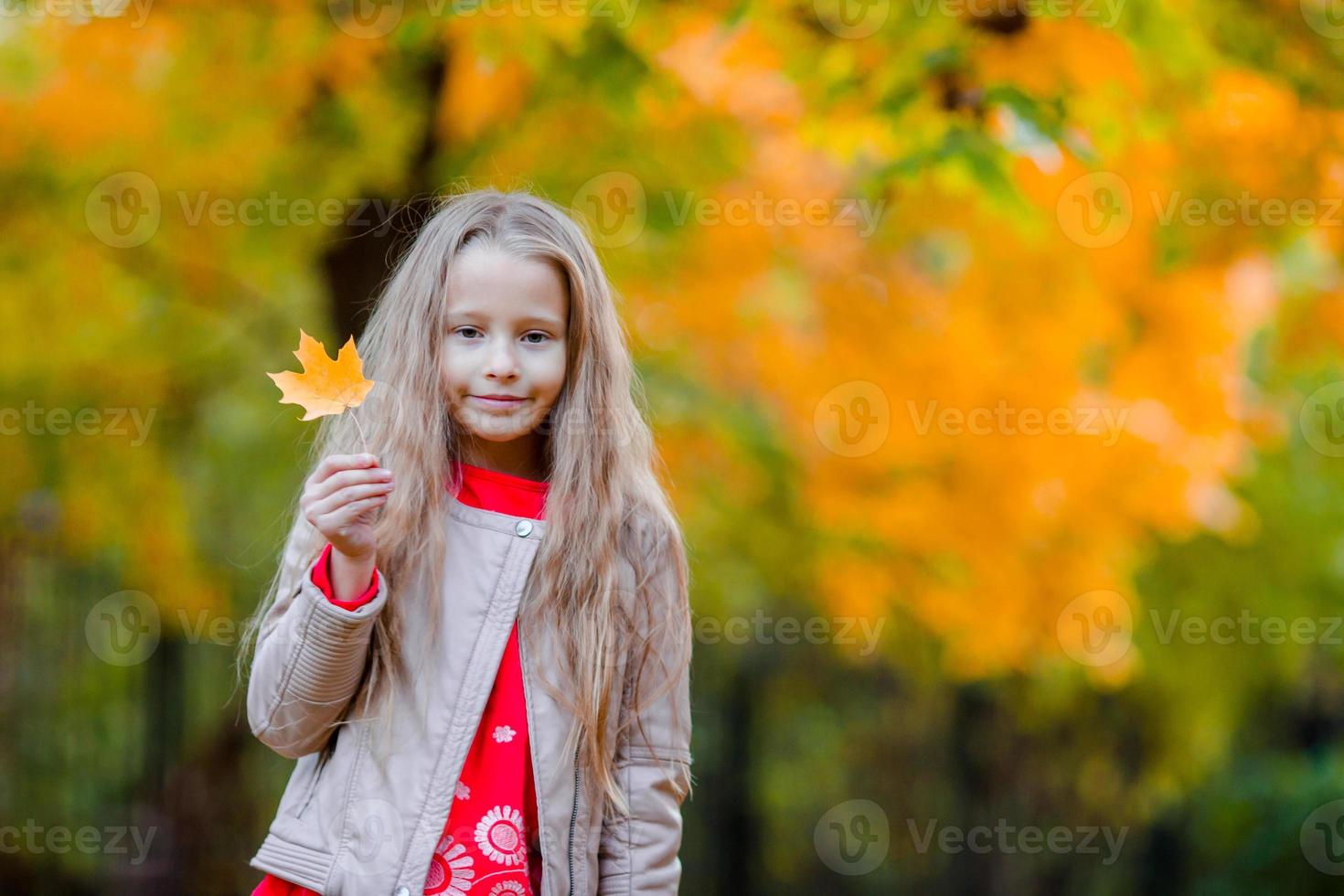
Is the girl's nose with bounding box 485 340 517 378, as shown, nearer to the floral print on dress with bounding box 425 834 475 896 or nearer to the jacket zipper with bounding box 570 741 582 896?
the jacket zipper with bounding box 570 741 582 896

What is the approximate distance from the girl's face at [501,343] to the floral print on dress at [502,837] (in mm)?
571

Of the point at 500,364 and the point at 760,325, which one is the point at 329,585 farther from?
the point at 760,325

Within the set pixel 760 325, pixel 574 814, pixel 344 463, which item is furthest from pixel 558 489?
pixel 760 325

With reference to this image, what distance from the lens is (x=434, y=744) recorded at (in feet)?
6.15

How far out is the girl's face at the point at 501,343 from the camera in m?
1.94

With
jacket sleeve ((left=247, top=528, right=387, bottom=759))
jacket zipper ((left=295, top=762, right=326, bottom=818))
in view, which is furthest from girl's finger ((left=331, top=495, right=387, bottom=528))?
jacket zipper ((left=295, top=762, right=326, bottom=818))

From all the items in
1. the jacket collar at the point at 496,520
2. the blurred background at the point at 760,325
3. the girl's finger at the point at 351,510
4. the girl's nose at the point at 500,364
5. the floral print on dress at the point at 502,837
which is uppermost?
the blurred background at the point at 760,325

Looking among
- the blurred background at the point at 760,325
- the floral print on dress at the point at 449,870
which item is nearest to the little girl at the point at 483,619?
the floral print on dress at the point at 449,870

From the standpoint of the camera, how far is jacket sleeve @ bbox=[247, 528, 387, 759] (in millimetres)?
1813

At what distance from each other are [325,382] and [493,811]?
2.24 feet

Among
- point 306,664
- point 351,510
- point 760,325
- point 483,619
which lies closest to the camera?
point 351,510

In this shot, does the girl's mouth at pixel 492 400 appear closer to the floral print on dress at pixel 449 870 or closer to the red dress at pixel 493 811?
the red dress at pixel 493 811

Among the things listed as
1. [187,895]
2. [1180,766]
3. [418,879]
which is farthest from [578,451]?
[1180,766]

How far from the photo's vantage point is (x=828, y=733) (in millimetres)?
8797
